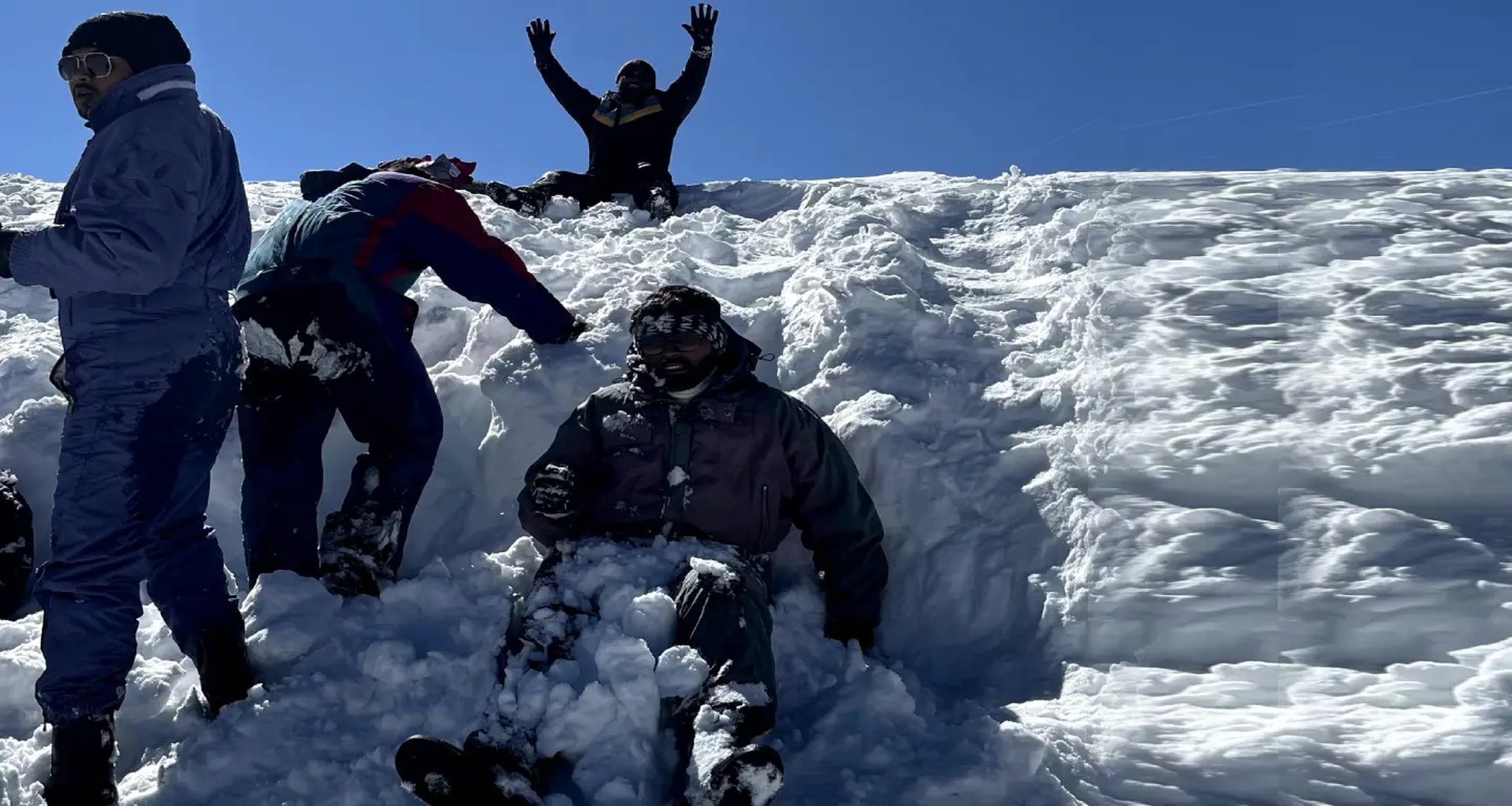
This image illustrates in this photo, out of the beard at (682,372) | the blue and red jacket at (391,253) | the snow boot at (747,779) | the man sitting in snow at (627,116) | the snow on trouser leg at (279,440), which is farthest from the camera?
the man sitting in snow at (627,116)

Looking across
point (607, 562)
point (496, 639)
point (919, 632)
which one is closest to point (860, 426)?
point (919, 632)

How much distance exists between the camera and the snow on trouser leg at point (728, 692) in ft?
7.82

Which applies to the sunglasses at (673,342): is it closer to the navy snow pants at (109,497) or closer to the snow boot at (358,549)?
the snow boot at (358,549)

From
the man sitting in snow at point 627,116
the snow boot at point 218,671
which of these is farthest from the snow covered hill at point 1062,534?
the man sitting in snow at point 627,116

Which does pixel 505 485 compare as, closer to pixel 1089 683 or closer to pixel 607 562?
pixel 607 562

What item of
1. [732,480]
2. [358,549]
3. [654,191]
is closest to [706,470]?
[732,480]

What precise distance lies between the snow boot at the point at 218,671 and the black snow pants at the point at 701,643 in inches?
28.5

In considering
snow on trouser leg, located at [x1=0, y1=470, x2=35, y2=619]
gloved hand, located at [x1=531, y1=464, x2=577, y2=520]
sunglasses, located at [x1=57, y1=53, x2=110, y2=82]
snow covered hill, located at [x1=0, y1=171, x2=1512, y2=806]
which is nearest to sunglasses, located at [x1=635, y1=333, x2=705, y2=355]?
gloved hand, located at [x1=531, y1=464, x2=577, y2=520]

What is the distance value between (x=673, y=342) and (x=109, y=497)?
1634mm

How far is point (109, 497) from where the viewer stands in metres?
2.70

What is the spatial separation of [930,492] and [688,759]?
1513mm

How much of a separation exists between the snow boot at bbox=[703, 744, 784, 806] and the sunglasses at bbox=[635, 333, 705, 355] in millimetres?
1479

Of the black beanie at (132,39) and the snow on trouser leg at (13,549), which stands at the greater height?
the black beanie at (132,39)

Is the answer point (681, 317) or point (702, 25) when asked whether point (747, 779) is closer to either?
point (681, 317)
